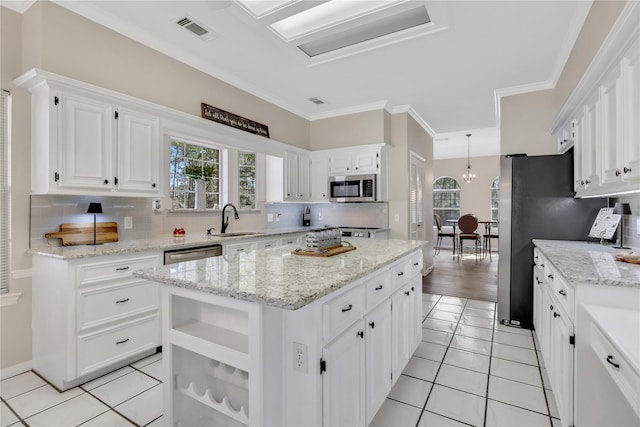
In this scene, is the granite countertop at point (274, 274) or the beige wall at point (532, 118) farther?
the beige wall at point (532, 118)

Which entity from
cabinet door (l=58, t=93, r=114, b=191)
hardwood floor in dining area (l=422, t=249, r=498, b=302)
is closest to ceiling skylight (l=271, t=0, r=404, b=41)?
cabinet door (l=58, t=93, r=114, b=191)

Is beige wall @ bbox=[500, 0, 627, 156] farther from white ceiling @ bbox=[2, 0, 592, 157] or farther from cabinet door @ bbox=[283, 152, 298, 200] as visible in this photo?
cabinet door @ bbox=[283, 152, 298, 200]

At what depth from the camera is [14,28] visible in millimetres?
2363

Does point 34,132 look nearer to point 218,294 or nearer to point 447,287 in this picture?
point 218,294

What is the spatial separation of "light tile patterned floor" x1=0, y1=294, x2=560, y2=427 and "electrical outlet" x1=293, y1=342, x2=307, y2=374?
914 millimetres

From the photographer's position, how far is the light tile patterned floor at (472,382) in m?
1.86

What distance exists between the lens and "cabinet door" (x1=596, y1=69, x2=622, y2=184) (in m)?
1.77

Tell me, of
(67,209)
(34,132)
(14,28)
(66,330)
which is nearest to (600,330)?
(66,330)

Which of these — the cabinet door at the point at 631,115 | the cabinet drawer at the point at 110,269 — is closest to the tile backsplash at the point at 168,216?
the cabinet drawer at the point at 110,269

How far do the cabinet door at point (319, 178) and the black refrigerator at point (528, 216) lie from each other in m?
2.52

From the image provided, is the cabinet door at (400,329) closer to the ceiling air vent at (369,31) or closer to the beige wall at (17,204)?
the ceiling air vent at (369,31)

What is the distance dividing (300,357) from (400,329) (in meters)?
1.12

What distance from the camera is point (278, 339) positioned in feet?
4.09

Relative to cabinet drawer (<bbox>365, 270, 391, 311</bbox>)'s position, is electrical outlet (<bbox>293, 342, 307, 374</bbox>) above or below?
below
